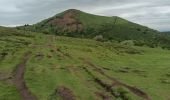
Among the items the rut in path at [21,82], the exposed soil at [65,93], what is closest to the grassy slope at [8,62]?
the rut in path at [21,82]

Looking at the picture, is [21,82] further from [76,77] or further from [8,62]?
[8,62]

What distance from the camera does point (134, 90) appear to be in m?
63.8

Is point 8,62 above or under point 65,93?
under

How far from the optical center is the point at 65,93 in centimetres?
5856

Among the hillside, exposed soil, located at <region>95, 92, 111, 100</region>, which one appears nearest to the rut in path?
the hillside

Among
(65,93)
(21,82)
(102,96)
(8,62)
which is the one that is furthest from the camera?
(8,62)

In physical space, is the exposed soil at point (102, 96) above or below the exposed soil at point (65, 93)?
below

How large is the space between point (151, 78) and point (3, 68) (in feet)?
107

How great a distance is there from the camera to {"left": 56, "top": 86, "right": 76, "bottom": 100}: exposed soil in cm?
5594

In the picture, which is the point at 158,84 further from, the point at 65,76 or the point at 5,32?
the point at 5,32

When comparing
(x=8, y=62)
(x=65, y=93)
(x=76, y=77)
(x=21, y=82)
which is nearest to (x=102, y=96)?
(x=65, y=93)

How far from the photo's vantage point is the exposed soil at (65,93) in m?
55.9

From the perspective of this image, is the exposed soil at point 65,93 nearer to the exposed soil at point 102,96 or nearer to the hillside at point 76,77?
the hillside at point 76,77

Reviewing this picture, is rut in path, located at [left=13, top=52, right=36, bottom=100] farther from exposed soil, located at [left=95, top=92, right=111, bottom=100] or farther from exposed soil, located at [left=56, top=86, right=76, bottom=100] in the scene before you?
exposed soil, located at [left=95, top=92, right=111, bottom=100]
